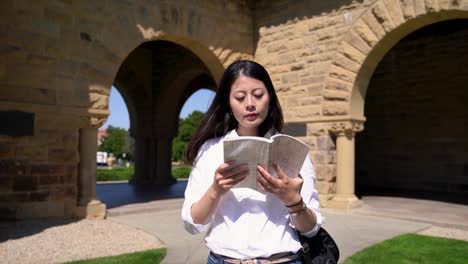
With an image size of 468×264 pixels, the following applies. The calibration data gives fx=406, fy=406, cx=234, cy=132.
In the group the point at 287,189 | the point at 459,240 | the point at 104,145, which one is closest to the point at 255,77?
the point at 287,189

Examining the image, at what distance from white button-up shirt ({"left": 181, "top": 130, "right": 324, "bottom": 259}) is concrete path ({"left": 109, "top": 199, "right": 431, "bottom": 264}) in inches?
117

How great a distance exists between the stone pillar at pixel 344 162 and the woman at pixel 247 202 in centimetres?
670

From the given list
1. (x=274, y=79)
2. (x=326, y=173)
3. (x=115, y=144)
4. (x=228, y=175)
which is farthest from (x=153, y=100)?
(x=115, y=144)

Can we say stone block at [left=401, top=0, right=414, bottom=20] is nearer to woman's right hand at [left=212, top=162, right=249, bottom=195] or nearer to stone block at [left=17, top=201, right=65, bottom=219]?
stone block at [left=17, top=201, right=65, bottom=219]

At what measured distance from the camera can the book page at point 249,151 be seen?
1.34 meters

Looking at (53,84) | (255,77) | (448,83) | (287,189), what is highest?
(448,83)

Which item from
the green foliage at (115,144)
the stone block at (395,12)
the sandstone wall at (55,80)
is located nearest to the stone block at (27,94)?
the sandstone wall at (55,80)

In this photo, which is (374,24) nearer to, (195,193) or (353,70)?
(353,70)

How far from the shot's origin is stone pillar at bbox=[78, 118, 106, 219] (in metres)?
6.87

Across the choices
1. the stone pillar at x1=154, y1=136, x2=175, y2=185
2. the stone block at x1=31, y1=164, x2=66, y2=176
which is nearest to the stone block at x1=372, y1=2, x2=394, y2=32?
the stone block at x1=31, y1=164, x2=66, y2=176

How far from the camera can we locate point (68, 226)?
6.05 meters

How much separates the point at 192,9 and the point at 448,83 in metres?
7.33

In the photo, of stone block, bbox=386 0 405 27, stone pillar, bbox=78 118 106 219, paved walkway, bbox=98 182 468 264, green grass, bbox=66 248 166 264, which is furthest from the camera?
stone block, bbox=386 0 405 27

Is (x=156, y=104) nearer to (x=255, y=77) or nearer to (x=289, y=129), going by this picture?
(x=289, y=129)
